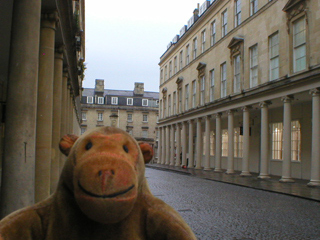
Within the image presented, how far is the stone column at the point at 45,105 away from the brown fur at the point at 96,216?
6.50m

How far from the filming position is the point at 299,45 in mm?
18484

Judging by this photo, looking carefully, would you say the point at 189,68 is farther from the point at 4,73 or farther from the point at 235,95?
the point at 4,73

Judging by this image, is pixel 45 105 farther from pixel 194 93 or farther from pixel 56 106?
pixel 194 93

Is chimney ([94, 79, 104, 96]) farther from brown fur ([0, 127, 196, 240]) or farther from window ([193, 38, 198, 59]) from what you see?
brown fur ([0, 127, 196, 240])

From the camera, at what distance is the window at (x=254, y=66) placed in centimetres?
2281

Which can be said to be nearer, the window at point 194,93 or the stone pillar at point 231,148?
the stone pillar at point 231,148

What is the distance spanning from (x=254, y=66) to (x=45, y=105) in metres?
17.4

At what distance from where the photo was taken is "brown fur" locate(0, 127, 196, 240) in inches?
69.9

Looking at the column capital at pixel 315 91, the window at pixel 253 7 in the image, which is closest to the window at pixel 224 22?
the window at pixel 253 7

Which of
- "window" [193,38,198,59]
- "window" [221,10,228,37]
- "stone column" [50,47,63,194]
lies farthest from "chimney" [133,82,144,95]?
"stone column" [50,47,63,194]

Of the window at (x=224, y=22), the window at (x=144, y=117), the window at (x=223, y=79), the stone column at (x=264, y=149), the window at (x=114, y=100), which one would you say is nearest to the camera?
the stone column at (x=264, y=149)

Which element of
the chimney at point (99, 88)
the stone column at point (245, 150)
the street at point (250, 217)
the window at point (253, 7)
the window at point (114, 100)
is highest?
the chimney at point (99, 88)

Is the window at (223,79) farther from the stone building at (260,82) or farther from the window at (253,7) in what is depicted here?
the window at (253,7)

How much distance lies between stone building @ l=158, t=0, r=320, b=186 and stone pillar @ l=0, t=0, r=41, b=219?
13717 mm
